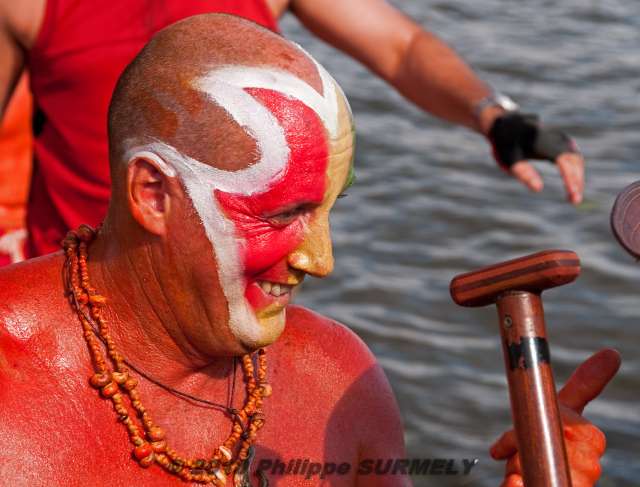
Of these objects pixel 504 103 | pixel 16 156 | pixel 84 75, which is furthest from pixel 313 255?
pixel 16 156

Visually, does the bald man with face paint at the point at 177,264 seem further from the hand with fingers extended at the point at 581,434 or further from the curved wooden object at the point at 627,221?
the curved wooden object at the point at 627,221

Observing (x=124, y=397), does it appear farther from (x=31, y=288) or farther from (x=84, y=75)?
(x=84, y=75)

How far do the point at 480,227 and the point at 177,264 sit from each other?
5.20 meters

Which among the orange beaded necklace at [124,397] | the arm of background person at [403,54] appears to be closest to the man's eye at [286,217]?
the orange beaded necklace at [124,397]

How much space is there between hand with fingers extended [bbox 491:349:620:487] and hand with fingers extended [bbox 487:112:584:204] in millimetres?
1172

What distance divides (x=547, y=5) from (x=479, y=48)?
49.4 inches

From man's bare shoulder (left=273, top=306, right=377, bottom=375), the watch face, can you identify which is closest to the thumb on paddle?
man's bare shoulder (left=273, top=306, right=377, bottom=375)

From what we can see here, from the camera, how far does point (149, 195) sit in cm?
292

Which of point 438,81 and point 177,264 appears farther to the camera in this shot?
point 438,81

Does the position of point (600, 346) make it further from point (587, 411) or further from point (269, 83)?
point (269, 83)

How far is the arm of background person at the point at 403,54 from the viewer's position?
471 cm

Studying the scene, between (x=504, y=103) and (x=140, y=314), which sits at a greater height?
→ (x=140, y=314)

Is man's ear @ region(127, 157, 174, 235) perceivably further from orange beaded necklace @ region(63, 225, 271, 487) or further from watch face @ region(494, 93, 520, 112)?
watch face @ region(494, 93, 520, 112)

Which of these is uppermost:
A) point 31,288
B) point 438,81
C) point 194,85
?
point 194,85
